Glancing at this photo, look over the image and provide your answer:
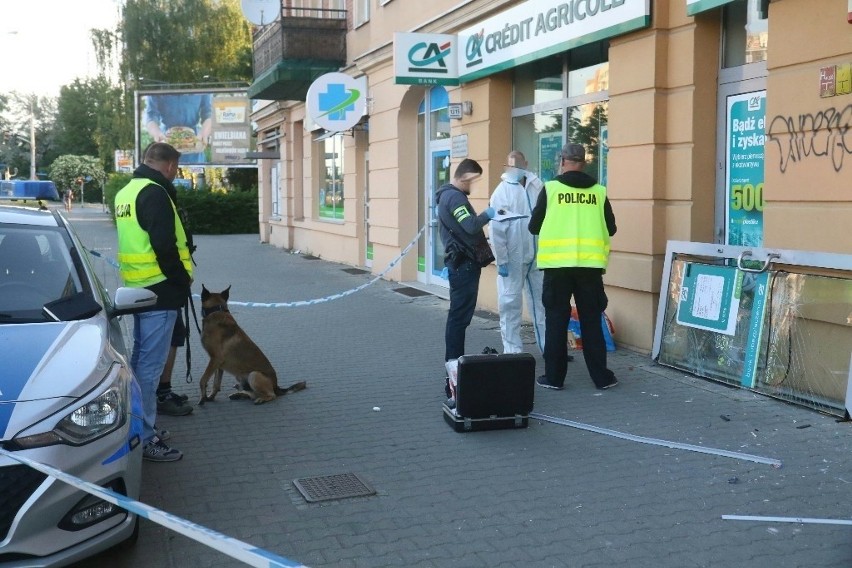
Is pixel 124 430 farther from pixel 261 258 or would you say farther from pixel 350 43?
pixel 261 258

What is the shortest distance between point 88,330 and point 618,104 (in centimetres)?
605

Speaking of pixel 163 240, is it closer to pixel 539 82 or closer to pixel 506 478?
pixel 506 478

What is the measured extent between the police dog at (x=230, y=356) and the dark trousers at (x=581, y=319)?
7.37ft

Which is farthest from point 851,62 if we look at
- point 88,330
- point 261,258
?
point 261,258

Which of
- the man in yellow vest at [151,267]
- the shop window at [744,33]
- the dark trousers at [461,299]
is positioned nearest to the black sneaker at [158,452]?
the man in yellow vest at [151,267]

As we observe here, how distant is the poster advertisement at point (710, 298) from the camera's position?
7.29 meters

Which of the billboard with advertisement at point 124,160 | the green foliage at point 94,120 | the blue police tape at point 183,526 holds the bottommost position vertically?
the blue police tape at point 183,526

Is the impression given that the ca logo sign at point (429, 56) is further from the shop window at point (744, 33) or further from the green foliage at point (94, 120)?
the green foliage at point (94, 120)

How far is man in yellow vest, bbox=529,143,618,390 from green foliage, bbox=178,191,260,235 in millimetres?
29545

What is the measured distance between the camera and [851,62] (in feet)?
21.2

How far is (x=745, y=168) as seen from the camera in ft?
26.2

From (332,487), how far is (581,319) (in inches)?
119

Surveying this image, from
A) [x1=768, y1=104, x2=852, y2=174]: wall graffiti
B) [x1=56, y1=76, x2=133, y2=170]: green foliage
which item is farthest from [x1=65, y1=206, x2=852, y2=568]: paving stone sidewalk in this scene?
[x1=56, y1=76, x2=133, y2=170]: green foliage

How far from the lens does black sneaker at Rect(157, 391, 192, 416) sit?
6.89 meters
